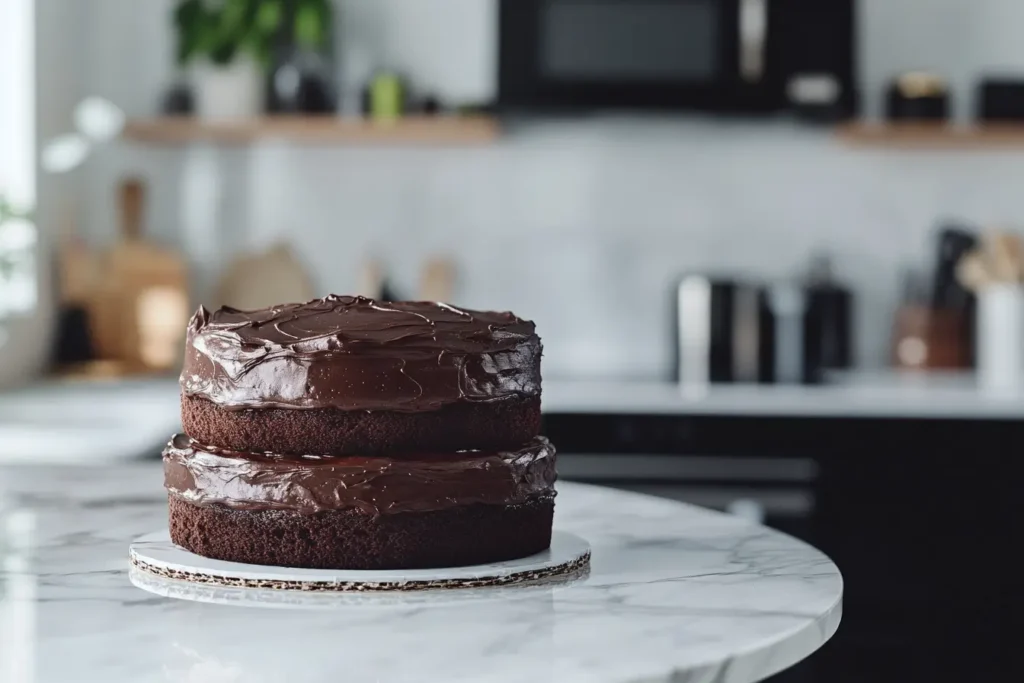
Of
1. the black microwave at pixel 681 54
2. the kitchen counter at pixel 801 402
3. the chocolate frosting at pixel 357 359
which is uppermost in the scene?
the black microwave at pixel 681 54

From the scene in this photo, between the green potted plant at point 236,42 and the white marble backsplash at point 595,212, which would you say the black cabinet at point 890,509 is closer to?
the white marble backsplash at point 595,212

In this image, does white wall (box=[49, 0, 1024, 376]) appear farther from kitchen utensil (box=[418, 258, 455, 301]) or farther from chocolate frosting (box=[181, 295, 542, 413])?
chocolate frosting (box=[181, 295, 542, 413])

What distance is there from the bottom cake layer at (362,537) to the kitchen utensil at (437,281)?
2512 mm

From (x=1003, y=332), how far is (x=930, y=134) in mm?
520

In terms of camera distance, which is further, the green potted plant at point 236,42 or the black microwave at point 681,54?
the green potted plant at point 236,42

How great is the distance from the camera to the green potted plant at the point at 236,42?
10.9ft

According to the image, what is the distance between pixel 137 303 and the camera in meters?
3.38

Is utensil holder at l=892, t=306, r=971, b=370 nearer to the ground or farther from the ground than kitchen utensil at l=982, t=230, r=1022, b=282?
nearer to the ground

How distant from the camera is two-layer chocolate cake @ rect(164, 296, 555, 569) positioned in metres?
0.90

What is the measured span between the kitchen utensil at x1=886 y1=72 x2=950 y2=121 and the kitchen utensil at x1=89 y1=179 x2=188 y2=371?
1.86 metres

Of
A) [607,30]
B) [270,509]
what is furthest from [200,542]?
[607,30]

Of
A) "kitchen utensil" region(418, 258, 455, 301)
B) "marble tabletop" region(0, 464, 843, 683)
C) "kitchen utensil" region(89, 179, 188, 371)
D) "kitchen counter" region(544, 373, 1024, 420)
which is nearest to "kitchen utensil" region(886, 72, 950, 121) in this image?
"kitchen counter" region(544, 373, 1024, 420)

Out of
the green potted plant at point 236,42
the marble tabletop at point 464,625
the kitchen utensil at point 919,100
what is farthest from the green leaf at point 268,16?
the marble tabletop at point 464,625

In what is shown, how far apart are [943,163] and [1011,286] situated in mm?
472
